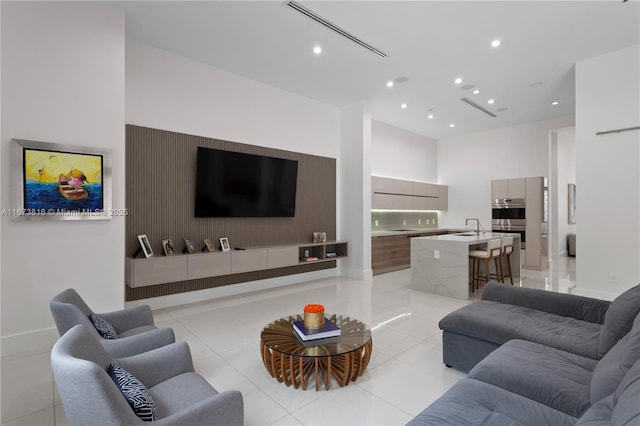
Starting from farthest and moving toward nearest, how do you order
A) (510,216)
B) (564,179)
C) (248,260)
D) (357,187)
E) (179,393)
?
(564,179), (510,216), (357,187), (248,260), (179,393)

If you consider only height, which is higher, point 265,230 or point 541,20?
point 541,20

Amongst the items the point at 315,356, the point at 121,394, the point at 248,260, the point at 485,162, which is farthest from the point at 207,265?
the point at 485,162

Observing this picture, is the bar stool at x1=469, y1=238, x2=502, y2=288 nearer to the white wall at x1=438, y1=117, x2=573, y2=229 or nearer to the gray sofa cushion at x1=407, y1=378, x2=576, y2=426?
the white wall at x1=438, y1=117, x2=573, y2=229

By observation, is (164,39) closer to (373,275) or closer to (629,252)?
(373,275)

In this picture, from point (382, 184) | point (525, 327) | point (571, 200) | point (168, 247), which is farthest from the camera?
point (571, 200)

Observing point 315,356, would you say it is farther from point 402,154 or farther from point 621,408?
point 402,154

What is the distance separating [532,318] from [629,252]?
10.3ft

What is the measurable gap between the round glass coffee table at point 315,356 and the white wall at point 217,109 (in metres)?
2.72

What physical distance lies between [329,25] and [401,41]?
40.1 inches

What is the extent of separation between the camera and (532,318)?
2.68 metres

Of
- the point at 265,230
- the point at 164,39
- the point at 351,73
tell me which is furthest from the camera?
the point at 265,230

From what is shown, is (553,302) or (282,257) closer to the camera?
(553,302)

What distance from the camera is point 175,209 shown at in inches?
181

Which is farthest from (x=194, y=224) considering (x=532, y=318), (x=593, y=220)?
(x=593, y=220)
